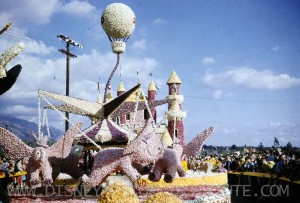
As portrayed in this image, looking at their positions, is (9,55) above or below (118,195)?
above

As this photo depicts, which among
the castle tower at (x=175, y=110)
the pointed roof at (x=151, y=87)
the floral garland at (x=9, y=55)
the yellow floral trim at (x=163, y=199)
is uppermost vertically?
the pointed roof at (x=151, y=87)

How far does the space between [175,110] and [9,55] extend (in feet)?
86.1

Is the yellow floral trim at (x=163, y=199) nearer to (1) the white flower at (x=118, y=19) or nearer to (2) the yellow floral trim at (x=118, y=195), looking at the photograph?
(2) the yellow floral trim at (x=118, y=195)

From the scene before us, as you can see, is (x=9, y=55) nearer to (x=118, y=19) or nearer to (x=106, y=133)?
(x=106, y=133)

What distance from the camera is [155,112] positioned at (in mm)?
41625

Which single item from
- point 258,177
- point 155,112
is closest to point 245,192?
point 258,177

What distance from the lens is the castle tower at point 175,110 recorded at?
102ft

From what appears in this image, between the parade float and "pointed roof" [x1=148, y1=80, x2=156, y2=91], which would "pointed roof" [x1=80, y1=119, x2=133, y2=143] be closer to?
the parade float

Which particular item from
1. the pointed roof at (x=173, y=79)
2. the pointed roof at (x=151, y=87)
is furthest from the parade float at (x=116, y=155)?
the pointed roof at (x=151, y=87)

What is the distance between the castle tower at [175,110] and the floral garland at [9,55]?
25.1 metres

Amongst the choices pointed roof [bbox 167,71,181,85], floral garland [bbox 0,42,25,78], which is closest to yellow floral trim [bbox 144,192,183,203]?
floral garland [bbox 0,42,25,78]

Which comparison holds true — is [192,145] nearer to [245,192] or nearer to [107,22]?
[107,22]

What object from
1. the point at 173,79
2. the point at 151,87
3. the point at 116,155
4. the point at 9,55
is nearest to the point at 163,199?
the point at 9,55

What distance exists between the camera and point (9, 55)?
5.29 metres
